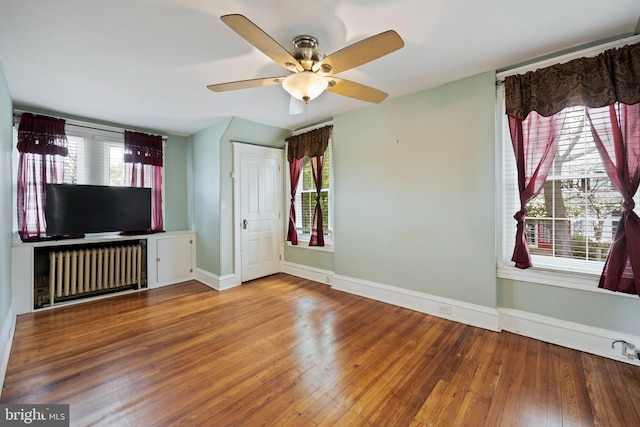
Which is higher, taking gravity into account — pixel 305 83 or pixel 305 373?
pixel 305 83

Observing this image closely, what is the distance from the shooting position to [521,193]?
2.42m

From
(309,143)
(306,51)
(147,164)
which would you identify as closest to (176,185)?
(147,164)

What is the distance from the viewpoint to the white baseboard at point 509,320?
6.98 ft

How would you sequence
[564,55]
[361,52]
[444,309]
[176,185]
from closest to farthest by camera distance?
[361,52] < [564,55] < [444,309] < [176,185]

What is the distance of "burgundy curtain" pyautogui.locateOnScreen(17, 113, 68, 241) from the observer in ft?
10.5

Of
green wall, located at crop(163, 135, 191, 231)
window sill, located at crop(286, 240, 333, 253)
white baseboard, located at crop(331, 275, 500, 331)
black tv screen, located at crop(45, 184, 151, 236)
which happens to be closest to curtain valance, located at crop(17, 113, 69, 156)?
black tv screen, located at crop(45, 184, 151, 236)

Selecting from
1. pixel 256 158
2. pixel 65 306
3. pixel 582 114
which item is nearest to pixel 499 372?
pixel 582 114

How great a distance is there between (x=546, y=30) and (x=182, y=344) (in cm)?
392

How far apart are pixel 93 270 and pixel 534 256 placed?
5.17 meters

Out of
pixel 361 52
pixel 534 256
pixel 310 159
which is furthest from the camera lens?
pixel 310 159

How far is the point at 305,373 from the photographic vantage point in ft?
6.46

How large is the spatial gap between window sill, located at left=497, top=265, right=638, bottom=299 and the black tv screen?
15.6 feet

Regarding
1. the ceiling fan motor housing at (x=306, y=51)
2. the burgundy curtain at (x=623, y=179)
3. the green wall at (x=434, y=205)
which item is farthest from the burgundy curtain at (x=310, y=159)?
the burgundy curtain at (x=623, y=179)

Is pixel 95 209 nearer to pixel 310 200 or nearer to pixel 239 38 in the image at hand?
pixel 310 200
